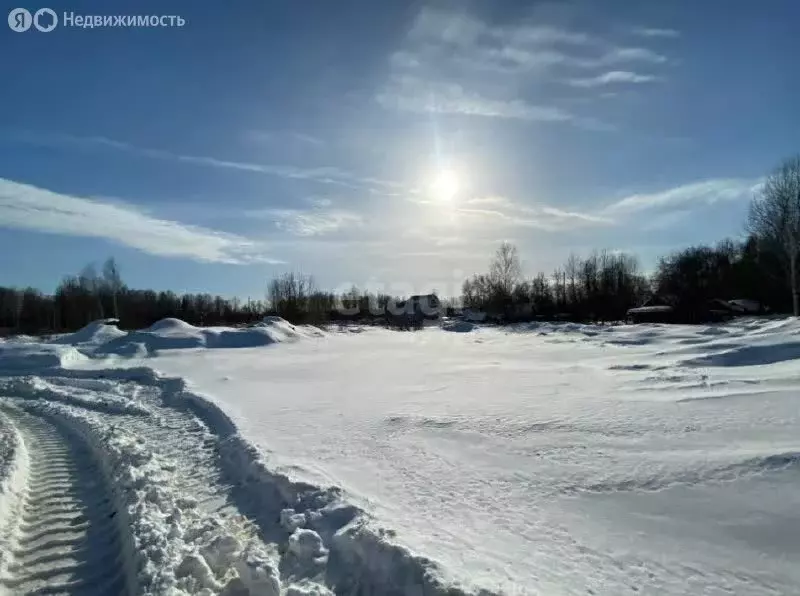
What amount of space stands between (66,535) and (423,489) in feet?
10.2

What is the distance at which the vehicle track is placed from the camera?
3.63 m

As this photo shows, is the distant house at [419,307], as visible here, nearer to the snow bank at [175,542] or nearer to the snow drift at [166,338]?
the snow drift at [166,338]

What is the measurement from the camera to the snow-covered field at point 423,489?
137 inches

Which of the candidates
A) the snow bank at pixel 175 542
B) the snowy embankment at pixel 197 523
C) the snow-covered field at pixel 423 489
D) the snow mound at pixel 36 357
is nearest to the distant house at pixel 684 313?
the snow-covered field at pixel 423 489

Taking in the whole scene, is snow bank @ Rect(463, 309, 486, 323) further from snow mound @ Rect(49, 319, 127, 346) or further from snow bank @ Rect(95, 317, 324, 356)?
snow mound @ Rect(49, 319, 127, 346)

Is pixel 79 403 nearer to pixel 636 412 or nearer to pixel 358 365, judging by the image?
pixel 358 365

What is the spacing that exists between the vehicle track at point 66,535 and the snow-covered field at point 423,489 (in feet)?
0.07

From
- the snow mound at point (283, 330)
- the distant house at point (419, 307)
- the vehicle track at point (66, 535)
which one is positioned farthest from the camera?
the distant house at point (419, 307)

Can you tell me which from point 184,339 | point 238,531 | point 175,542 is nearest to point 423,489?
point 238,531

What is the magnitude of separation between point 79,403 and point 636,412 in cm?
1101

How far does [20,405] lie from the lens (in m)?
11.2

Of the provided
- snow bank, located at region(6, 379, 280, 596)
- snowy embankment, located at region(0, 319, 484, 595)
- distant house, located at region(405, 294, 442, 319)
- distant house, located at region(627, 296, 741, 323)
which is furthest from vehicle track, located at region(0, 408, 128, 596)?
distant house, located at region(405, 294, 442, 319)

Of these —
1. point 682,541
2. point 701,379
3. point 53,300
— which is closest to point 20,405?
point 682,541

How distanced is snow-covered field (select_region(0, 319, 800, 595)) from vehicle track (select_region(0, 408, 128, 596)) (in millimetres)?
20
